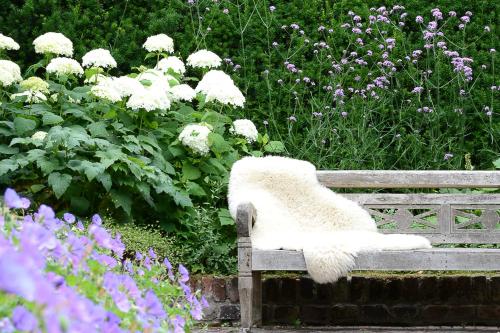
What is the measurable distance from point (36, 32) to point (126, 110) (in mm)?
1676

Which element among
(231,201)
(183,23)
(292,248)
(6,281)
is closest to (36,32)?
(183,23)

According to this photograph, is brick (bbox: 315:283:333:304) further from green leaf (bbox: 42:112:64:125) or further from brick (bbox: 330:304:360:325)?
green leaf (bbox: 42:112:64:125)

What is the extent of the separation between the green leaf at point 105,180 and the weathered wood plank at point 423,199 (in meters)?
1.33

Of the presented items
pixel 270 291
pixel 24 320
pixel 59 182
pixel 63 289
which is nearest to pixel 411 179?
pixel 270 291

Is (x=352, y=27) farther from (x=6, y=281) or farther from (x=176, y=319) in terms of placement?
(x=6, y=281)

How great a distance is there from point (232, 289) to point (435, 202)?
3.99 feet

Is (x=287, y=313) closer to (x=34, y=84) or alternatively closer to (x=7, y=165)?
(x=7, y=165)

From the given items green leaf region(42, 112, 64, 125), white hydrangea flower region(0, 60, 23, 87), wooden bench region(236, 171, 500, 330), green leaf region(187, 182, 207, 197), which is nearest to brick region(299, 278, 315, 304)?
wooden bench region(236, 171, 500, 330)

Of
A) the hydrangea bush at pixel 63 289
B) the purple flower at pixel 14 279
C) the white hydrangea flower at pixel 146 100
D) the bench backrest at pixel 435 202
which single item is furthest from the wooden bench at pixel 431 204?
the purple flower at pixel 14 279

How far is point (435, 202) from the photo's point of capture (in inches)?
199

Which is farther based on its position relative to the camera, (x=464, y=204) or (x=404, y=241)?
(x=464, y=204)

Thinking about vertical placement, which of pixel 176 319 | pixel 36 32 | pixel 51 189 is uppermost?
pixel 36 32

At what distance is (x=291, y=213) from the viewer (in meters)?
5.06

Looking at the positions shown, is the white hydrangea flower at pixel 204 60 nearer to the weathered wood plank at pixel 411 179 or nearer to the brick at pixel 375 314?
the weathered wood plank at pixel 411 179
